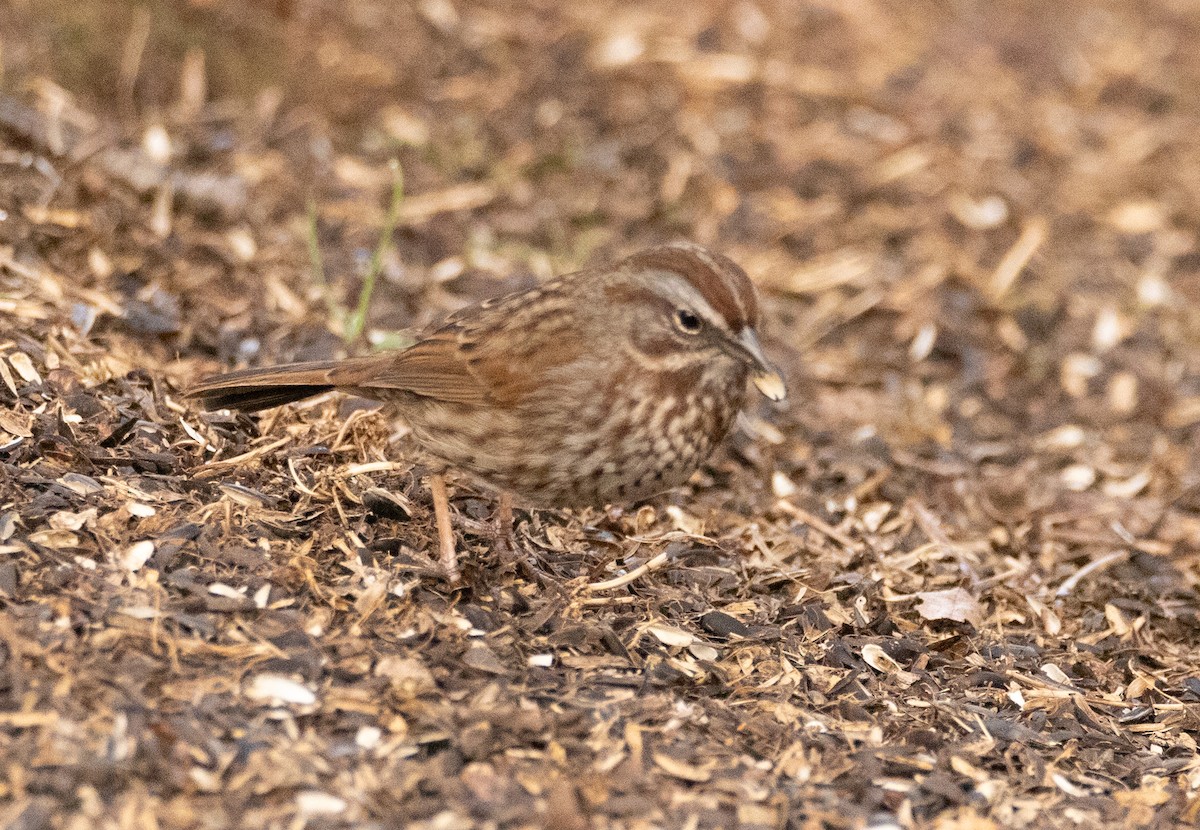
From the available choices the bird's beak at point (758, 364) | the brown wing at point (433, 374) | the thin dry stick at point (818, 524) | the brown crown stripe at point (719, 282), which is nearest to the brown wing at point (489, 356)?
the brown wing at point (433, 374)

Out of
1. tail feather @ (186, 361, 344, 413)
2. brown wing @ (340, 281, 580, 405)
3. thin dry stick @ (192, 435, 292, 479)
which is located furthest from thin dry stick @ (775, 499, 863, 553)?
thin dry stick @ (192, 435, 292, 479)

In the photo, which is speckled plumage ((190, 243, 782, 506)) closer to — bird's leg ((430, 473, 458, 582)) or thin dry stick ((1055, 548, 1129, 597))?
bird's leg ((430, 473, 458, 582))

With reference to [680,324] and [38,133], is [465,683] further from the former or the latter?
[38,133]

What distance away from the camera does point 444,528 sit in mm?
4762

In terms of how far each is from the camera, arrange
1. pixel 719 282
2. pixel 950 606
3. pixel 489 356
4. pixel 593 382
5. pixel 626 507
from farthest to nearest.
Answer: pixel 626 507
pixel 950 606
pixel 489 356
pixel 593 382
pixel 719 282

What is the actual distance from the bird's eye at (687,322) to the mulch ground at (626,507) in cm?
81

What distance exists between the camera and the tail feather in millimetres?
4980

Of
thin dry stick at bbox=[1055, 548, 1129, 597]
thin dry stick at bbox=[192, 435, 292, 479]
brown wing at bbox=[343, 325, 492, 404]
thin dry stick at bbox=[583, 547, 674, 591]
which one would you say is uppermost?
brown wing at bbox=[343, 325, 492, 404]

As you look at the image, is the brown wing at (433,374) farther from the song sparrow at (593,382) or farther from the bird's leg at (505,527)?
the bird's leg at (505,527)

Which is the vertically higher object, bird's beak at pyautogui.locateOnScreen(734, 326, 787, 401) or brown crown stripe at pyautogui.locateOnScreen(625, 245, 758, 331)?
brown crown stripe at pyautogui.locateOnScreen(625, 245, 758, 331)

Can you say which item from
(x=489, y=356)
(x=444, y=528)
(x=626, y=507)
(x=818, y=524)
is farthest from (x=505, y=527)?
(x=818, y=524)

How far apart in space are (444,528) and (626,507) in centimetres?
111

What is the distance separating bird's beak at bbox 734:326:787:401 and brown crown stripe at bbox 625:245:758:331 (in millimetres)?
39

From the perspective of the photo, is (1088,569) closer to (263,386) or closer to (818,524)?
(818,524)
